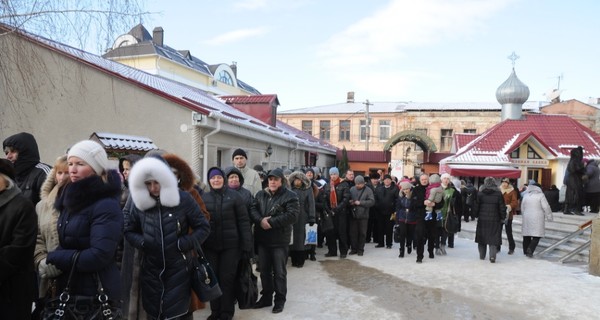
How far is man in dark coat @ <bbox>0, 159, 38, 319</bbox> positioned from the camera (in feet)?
8.46

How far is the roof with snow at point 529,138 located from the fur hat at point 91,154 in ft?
68.9

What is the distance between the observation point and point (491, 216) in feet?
27.4

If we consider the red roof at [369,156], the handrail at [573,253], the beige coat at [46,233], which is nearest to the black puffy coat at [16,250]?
the beige coat at [46,233]

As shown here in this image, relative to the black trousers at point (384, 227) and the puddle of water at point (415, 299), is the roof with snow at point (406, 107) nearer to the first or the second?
the black trousers at point (384, 227)

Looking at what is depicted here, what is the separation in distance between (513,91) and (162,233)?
91.0 feet

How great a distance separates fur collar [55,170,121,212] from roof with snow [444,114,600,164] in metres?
21.1

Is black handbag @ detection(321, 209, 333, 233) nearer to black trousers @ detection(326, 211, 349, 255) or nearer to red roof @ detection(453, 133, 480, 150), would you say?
black trousers @ detection(326, 211, 349, 255)

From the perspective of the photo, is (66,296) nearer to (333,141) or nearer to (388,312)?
(388,312)

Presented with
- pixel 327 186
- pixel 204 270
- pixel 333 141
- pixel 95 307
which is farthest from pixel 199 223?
pixel 333 141

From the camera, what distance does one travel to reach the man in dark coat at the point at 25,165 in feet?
12.7

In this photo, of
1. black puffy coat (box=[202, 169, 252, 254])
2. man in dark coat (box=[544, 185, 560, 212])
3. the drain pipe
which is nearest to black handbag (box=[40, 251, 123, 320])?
black puffy coat (box=[202, 169, 252, 254])

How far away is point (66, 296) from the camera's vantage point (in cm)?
276

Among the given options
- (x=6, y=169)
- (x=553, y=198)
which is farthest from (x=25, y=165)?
(x=553, y=198)

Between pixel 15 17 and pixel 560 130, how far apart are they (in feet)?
87.6
